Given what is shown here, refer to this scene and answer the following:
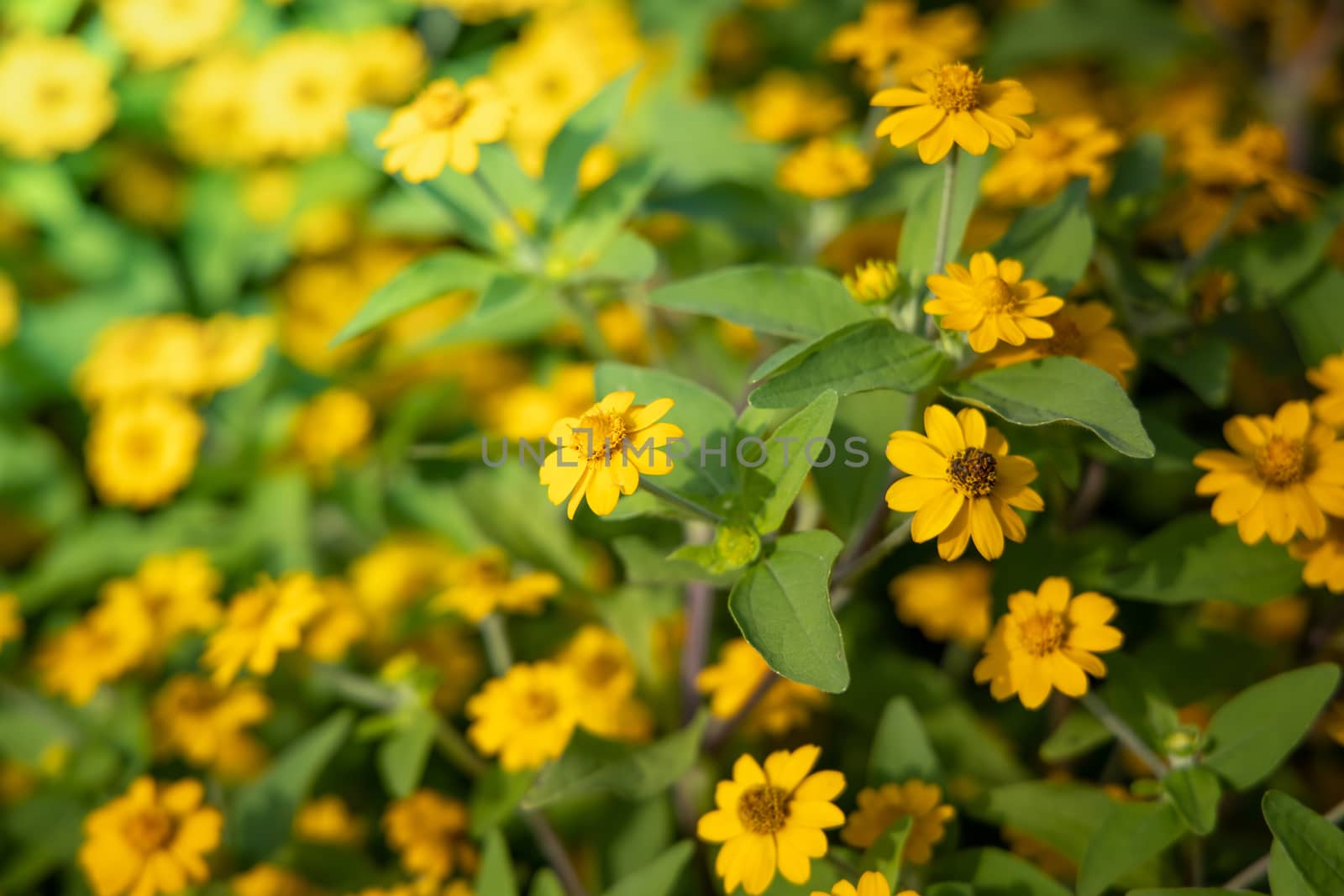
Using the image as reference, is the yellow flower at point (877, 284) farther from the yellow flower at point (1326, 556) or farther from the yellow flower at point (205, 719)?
the yellow flower at point (205, 719)

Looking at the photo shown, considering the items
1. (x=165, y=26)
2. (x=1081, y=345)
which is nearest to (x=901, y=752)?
(x=1081, y=345)

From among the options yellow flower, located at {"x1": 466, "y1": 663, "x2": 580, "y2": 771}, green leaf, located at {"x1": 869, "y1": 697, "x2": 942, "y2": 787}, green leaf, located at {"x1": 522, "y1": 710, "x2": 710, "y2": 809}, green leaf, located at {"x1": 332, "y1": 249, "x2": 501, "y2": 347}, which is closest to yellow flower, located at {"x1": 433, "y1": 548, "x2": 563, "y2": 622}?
yellow flower, located at {"x1": 466, "y1": 663, "x2": 580, "y2": 771}

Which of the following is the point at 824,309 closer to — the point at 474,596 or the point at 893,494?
the point at 893,494

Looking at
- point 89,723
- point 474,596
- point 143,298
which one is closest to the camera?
point 474,596

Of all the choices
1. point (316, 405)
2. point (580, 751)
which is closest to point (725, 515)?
point (580, 751)

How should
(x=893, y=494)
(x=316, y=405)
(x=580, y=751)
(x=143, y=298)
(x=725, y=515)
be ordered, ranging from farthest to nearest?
(x=143, y=298)
(x=316, y=405)
(x=580, y=751)
(x=725, y=515)
(x=893, y=494)

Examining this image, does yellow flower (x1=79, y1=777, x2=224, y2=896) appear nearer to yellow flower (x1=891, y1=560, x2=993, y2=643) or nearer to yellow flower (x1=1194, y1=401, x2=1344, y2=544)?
yellow flower (x1=891, y1=560, x2=993, y2=643)

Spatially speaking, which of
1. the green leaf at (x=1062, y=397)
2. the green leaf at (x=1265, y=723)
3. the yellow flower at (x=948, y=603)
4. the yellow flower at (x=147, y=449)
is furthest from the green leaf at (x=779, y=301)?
the yellow flower at (x=147, y=449)
